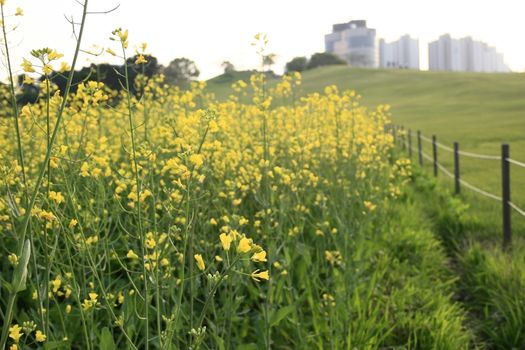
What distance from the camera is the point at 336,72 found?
187ft

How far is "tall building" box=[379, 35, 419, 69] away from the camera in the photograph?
167000 millimetres

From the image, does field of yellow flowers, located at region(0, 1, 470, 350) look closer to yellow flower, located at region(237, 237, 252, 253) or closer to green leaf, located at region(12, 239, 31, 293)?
yellow flower, located at region(237, 237, 252, 253)

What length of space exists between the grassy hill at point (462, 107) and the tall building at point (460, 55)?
3532 inches

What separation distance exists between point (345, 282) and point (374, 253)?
3.40 ft

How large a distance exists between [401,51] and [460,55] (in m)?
20.6

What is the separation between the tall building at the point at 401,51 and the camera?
548 feet

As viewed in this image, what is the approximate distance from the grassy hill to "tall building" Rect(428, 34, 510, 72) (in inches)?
3532

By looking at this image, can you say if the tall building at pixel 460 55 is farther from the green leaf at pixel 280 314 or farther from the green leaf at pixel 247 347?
the green leaf at pixel 247 347

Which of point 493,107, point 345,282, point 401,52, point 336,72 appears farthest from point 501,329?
point 401,52

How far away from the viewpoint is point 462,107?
100ft

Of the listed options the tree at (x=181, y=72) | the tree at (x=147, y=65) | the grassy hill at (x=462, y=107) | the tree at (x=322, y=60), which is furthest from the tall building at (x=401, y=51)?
the tree at (x=147, y=65)

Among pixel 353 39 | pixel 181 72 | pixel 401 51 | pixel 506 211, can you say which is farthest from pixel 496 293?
pixel 401 51

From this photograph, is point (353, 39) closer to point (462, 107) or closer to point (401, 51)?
point (401, 51)

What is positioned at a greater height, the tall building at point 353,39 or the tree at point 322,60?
the tall building at point 353,39
